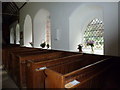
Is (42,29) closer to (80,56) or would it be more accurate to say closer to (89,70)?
(80,56)

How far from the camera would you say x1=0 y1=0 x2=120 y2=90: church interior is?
117 cm

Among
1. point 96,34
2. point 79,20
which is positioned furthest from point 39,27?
point 96,34

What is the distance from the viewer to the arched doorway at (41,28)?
4948 millimetres

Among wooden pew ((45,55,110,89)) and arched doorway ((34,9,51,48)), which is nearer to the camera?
wooden pew ((45,55,110,89))

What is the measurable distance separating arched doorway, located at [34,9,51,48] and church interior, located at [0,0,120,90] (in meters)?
0.04

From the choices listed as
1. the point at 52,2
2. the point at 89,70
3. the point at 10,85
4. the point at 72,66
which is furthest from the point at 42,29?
the point at 89,70

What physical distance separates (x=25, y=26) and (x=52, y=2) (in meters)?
3.10

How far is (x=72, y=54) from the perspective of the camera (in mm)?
2391

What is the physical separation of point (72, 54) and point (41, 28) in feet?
10.4

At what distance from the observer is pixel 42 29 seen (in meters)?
5.21

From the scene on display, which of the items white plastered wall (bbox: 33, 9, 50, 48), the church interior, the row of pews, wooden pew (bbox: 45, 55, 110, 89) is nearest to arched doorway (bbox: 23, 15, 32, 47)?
the church interior

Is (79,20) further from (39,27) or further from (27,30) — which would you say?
(27,30)

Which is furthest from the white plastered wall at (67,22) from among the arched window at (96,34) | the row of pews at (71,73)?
the row of pews at (71,73)

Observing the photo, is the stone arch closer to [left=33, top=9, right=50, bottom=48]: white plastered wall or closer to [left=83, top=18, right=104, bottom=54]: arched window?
[left=83, top=18, right=104, bottom=54]: arched window
